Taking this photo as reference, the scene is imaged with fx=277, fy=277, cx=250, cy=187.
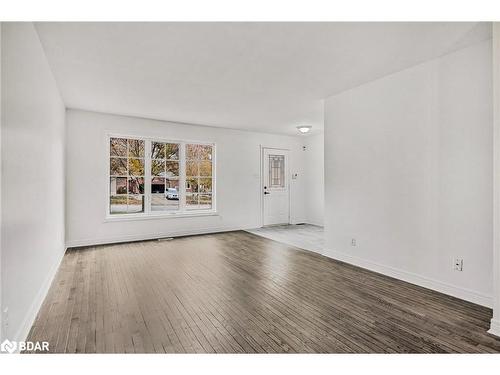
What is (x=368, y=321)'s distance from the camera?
2.33 metres

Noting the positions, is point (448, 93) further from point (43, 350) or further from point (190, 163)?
point (190, 163)

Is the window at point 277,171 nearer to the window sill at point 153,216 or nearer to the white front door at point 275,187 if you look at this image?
the white front door at point 275,187

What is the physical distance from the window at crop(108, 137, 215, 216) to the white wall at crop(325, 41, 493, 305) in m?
3.30

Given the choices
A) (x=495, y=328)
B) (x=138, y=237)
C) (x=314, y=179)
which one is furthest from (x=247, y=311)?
(x=314, y=179)

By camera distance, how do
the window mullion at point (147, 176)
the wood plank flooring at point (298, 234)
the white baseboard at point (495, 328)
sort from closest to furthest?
the white baseboard at point (495, 328) → the wood plank flooring at point (298, 234) → the window mullion at point (147, 176)

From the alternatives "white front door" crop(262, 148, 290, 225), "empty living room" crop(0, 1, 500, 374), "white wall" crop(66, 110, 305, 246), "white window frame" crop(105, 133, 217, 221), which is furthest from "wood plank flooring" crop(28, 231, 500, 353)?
"white front door" crop(262, 148, 290, 225)

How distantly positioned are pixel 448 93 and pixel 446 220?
1331 mm

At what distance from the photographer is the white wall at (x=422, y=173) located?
268 centimetres

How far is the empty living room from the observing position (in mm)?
1969

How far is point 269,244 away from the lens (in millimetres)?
5309

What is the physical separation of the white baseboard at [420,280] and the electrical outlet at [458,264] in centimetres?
19

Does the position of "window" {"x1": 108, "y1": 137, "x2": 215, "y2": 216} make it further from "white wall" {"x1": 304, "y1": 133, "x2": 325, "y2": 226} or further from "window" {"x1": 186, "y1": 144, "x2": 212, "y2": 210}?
"white wall" {"x1": 304, "y1": 133, "x2": 325, "y2": 226}

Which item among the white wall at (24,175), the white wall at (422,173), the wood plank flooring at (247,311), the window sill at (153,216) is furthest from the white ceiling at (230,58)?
the wood plank flooring at (247,311)
